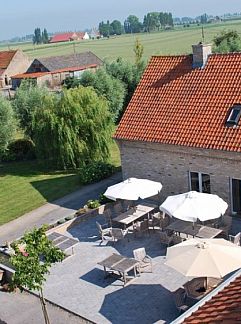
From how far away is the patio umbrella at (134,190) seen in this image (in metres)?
22.0

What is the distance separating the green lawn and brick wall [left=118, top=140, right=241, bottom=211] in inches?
234

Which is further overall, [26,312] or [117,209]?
[117,209]

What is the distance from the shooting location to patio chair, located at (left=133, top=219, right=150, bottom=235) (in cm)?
2188

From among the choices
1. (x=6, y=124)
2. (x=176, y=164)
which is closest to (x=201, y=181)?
(x=176, y=164)

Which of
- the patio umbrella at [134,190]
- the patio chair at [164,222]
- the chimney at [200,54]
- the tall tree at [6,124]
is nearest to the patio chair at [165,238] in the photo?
the patio chair at [164,222]

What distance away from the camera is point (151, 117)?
25391 mm

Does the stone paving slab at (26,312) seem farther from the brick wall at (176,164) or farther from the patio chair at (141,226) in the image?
the brick wall at (176,164)

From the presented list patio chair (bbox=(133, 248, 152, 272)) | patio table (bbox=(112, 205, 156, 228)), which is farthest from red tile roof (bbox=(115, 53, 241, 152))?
patio chair (bbox=(133, 248, 152, 272))

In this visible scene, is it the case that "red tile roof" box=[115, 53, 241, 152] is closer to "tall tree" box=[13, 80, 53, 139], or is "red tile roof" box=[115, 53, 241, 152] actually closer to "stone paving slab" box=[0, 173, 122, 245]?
"stone paving slab" box=[0, 173, 122, 245]

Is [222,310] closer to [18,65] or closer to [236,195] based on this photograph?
[236,195]

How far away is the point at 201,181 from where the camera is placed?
23.4 m

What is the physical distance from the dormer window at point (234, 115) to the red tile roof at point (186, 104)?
22cm

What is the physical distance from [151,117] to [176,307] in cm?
1158

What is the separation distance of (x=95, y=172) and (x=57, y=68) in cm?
6304
